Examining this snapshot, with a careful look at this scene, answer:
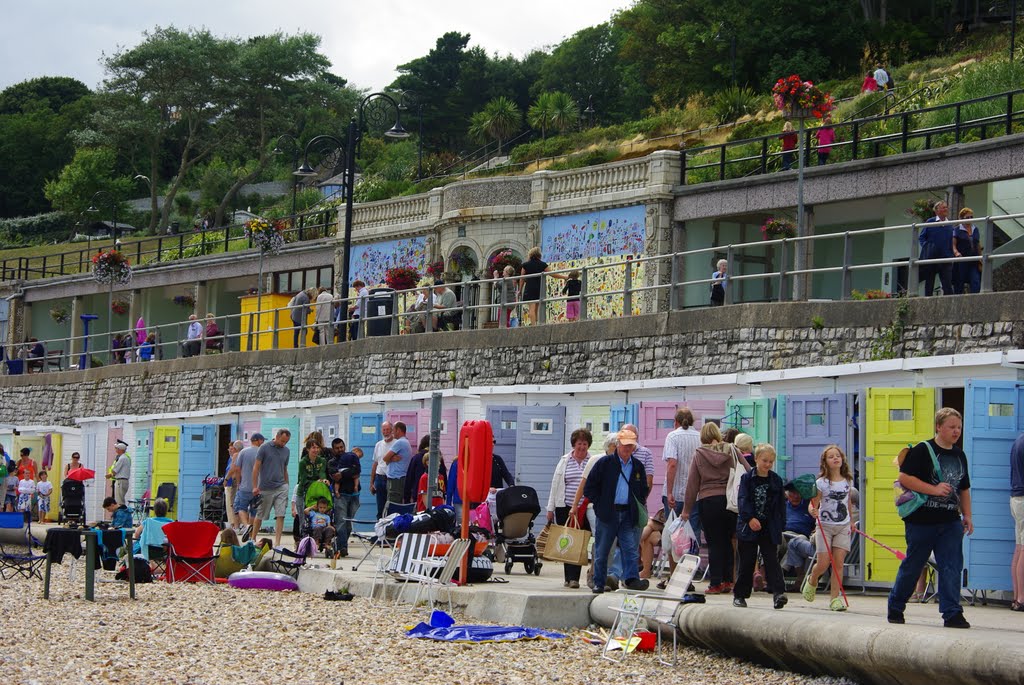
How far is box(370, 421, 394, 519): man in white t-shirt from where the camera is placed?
63.3 ft

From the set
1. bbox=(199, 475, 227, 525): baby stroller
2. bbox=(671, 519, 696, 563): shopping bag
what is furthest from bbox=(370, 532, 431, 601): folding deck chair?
bbox=(199, 475, 227, 525): baby stroller

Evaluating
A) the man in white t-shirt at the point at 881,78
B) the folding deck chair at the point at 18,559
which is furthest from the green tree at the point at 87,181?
the folding deck chair at the point at 18,559

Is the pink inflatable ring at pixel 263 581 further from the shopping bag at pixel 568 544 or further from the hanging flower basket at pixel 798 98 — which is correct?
the hanging flower basket at pixel 798 98

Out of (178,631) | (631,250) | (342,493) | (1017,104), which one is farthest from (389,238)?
(178,631)

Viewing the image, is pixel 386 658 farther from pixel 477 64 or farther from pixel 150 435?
pixel 477 64

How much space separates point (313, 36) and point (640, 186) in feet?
137

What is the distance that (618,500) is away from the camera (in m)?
12.9

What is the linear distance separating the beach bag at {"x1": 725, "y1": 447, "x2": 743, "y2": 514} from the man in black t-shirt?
1.98 meters

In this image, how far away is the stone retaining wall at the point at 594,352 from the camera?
50.3 feet

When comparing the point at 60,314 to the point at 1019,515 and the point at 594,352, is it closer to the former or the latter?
the point at 594,352

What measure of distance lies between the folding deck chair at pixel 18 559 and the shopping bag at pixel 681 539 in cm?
703

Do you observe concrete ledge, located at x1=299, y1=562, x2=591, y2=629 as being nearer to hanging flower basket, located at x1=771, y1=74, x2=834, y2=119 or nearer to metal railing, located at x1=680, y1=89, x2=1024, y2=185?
hanging flower basket, located at x1=771, y1=74, x2=834, y2=119

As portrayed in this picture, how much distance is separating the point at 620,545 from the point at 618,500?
1.36 feet

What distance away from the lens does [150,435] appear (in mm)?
26625
